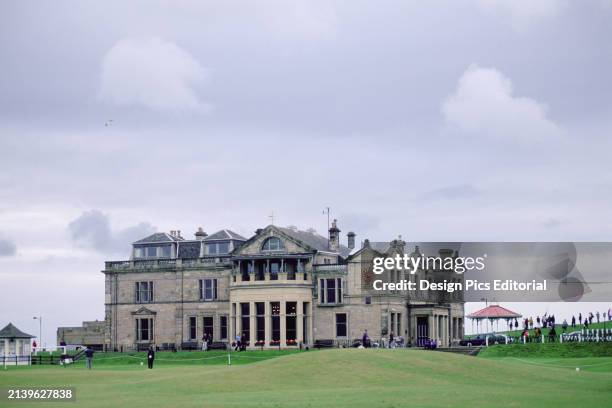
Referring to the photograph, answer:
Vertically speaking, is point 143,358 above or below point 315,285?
below

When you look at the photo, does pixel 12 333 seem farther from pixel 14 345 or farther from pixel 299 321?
pixel 299 321

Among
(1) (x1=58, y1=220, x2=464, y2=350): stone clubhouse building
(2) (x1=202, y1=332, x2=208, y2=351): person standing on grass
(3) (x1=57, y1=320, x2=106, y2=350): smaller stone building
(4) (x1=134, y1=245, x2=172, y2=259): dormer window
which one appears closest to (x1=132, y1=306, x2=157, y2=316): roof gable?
(1) (x1=58, y1=220, x2=464, y2=350): stone clubhouse building

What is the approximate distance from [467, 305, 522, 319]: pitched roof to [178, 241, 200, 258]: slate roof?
26.5 m

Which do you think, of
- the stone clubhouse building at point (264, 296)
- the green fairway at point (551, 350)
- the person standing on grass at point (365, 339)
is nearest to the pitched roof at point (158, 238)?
the stone clubhouse building at point (264, 296)

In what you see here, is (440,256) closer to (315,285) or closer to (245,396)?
(315,285)

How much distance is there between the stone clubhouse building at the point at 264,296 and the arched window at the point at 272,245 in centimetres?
9

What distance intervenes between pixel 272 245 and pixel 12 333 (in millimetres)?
22687

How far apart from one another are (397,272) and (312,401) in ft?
171

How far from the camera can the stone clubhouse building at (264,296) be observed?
91.1 meters

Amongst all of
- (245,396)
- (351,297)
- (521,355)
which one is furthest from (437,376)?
(351,297)

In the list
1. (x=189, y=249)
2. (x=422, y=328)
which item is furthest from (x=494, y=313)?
(x=189, y=249)

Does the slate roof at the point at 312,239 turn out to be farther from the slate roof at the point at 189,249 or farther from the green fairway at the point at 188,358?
the green fairway at the point at 188,358

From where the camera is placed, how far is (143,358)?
88.4 metres

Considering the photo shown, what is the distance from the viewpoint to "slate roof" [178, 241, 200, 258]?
100 meters
